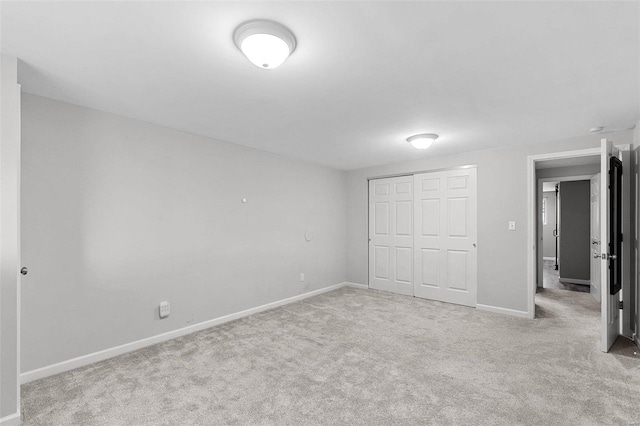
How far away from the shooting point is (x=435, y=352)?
2.89 m

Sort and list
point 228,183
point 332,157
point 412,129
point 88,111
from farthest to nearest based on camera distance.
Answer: point 332,157 → point 228,183 → point 412,129 → point 88,111

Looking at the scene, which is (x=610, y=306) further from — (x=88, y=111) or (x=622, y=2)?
(x=88, y=111)

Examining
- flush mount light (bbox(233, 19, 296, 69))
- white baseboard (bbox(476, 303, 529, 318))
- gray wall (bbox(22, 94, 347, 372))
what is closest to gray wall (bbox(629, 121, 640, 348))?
white baseboard (bbox(476, 303, 529, 318))

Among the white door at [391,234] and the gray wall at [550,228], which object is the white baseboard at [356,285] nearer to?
the white door at [391,234]

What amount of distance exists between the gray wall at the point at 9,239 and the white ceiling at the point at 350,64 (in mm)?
265

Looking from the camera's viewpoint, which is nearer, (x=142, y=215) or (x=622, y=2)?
(x=622, y=2)

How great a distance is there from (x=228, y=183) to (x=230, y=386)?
94.4 inches

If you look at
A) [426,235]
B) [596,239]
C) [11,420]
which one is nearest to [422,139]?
[426,235]

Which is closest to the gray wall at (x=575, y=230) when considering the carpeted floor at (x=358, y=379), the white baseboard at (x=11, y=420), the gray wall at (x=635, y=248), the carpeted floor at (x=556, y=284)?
the carpeted floor at (x=556, y=284)

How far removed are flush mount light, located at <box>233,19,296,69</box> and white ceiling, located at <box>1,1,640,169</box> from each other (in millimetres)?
42

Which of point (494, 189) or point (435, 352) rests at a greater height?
point (494, 189)

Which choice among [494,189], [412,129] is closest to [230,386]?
[412,129]

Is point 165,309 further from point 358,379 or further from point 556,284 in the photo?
point 556,284

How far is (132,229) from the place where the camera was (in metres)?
3.00
